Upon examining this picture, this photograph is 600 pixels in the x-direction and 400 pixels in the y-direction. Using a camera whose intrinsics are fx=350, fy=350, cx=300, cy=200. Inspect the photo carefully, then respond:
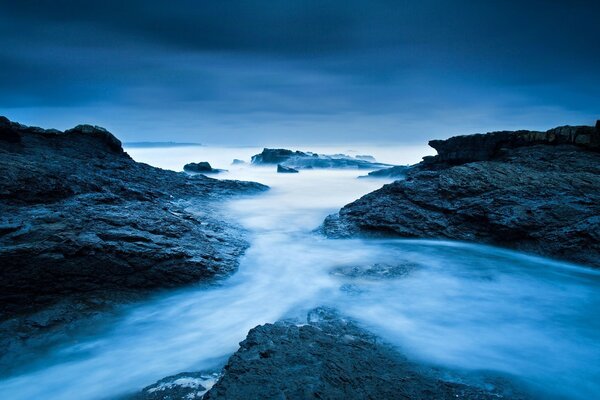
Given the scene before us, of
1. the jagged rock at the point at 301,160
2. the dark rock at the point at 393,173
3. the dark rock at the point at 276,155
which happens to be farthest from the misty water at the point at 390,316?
the dark rock at the point at 276,155

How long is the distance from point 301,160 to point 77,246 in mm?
31183

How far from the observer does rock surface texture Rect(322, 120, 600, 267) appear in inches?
272

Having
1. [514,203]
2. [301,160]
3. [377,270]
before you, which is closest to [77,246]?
[377,270]

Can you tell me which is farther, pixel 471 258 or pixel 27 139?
pixel 27 139

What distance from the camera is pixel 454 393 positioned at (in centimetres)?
276

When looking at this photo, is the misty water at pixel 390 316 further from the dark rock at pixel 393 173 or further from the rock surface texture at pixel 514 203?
the dark rock at pixel 393 173

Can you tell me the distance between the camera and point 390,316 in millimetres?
4520

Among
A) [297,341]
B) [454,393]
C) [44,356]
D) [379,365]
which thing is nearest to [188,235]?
[44,356]

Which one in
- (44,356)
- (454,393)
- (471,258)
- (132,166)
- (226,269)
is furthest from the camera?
(132,166)

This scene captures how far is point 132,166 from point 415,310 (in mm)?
10964

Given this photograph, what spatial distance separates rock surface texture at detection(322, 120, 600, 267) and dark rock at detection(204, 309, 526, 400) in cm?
503

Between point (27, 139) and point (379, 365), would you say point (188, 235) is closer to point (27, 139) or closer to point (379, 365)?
point (379, 365)

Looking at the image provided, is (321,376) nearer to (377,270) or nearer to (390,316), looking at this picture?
(390,316)

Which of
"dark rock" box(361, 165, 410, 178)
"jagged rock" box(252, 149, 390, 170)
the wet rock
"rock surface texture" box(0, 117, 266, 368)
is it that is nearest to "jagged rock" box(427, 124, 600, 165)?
the wet rock
